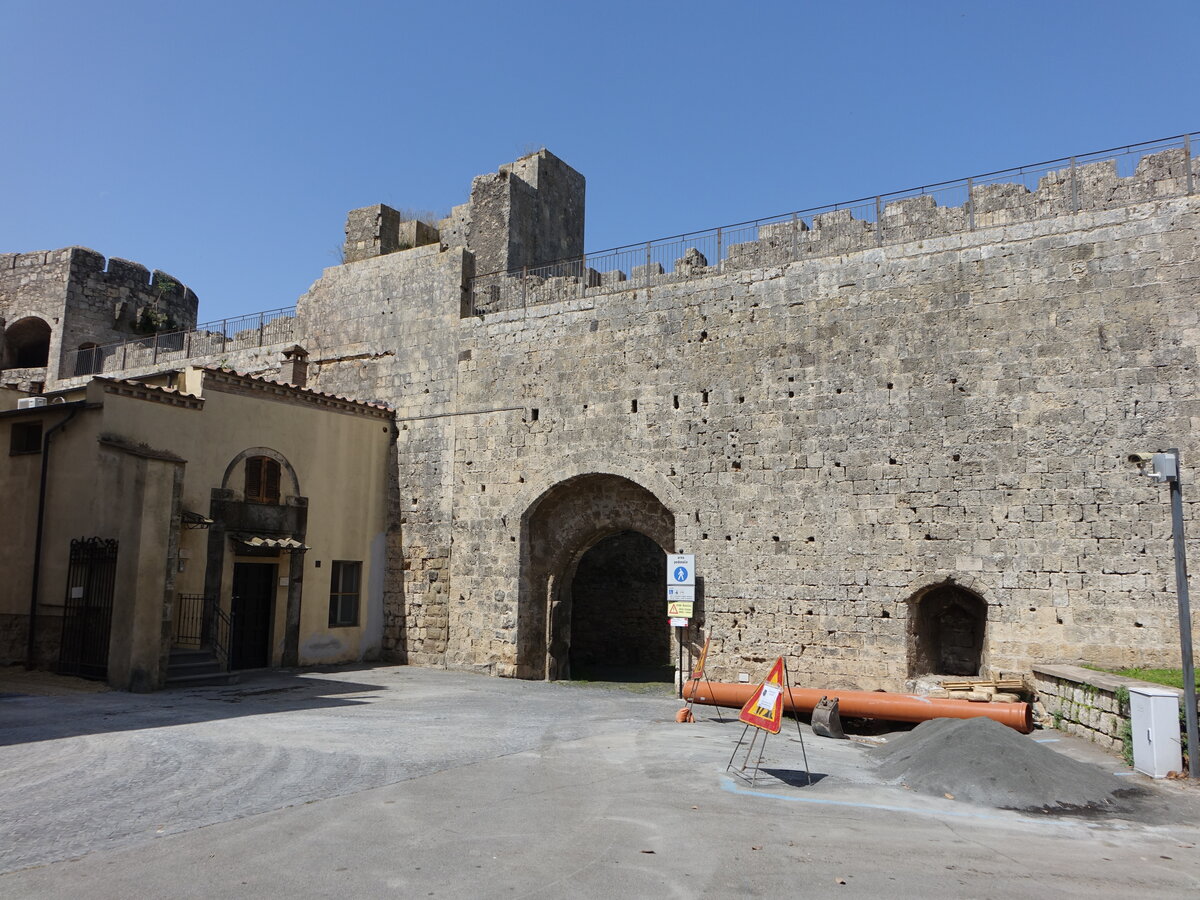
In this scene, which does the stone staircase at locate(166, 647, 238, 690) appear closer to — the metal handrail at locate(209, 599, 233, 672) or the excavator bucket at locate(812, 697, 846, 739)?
the metal handrail at locate(209, 599, 233, 672)

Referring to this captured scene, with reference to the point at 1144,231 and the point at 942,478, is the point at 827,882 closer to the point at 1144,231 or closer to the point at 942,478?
the point at 942,478

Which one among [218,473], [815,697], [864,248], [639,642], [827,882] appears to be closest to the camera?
[827,882]

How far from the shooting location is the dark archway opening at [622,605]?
23.3m

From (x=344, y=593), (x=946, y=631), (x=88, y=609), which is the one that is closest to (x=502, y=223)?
(x=344, y=593)

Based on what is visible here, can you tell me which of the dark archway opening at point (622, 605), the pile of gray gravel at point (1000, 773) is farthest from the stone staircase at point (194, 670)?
the pile of gray gravel at point (1000, 773)

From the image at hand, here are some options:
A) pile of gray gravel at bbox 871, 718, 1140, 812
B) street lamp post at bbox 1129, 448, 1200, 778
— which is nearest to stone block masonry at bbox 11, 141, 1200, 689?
street lamp post at bbox 1129, 448, 1200, 778

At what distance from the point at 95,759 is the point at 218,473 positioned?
8325 millimetres

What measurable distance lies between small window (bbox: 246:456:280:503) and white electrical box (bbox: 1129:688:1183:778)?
1461cm

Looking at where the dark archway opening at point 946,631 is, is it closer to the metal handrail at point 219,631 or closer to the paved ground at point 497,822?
the paved ground at point 497,822

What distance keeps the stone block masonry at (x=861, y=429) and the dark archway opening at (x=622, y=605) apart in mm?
6172

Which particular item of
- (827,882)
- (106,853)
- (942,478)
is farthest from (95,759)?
(942,478)

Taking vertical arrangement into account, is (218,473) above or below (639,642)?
above

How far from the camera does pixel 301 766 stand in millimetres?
8617

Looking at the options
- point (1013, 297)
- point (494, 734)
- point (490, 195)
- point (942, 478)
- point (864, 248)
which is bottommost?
point (494, 734)
